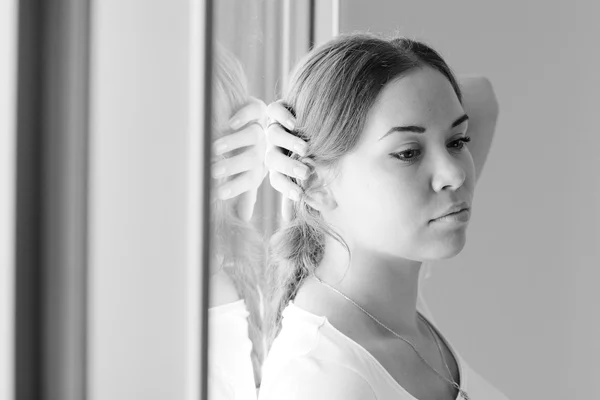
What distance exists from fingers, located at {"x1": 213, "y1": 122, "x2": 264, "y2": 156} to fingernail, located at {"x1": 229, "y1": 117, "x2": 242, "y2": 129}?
0.01 metres

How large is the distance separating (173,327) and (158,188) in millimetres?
144

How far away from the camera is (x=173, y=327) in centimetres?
69

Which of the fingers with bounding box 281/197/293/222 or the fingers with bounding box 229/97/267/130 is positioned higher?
the fingers with bounding box 229/97/267/130

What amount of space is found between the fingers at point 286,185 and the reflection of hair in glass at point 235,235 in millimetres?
85

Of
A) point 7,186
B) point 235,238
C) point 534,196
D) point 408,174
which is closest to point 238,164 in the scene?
point 235,238

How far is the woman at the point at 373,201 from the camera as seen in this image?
3.48 ft

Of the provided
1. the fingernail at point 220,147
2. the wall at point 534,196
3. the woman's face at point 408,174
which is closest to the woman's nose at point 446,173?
the woman's face at point 408,174

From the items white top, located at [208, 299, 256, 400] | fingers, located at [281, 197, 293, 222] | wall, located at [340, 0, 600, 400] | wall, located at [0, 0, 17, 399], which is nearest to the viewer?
wall, located at [0, 0, 17, 399]

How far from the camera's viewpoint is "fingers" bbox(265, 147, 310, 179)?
1.13 m

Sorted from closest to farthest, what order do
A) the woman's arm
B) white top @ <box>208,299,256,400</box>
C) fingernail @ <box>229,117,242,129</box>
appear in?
white top @ <box>208,299,256,400</box> → fingernail @ <box>229,117,242,129</box> → the woman's arm

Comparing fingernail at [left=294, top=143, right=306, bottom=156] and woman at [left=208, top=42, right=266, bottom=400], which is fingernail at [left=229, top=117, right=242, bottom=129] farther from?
fingernail at [left=294, top=143, right=306, bottom=156]

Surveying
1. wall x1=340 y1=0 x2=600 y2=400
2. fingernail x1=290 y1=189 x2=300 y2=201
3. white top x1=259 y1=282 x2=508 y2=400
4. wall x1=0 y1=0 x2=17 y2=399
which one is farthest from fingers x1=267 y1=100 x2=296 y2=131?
wall x1=340 y1=0 x2=600 y2=400

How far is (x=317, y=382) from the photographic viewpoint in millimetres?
941

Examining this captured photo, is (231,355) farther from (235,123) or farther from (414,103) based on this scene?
(414,103)
